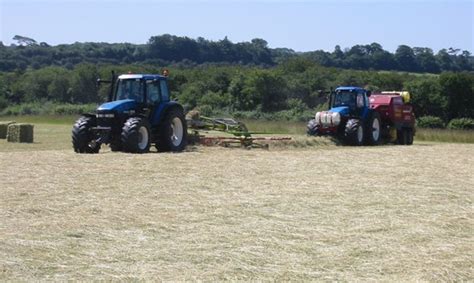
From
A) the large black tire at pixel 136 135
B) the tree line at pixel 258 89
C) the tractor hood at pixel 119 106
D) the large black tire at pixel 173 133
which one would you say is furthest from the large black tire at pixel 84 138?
the tree line at pixel 258 89

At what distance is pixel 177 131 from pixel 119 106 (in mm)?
1817

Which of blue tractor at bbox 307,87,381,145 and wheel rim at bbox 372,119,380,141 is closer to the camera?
blue tractor at bbox 307,87,381,145

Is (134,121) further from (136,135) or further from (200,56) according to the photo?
Answer: (200,56)

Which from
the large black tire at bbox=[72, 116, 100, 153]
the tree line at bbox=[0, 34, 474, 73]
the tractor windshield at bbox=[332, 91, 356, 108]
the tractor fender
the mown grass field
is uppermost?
the tree line at bbox=[0, 34, 474, 73]

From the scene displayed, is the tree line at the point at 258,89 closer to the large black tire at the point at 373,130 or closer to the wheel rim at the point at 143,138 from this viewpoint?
the large black tire at the point at 373,130

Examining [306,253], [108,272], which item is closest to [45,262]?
[108,272]

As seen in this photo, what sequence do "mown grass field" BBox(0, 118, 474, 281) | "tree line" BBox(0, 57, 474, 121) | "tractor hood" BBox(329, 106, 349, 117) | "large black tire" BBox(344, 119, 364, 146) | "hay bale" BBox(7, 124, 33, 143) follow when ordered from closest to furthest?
"mown grass field" BBox(0, 118, 474, 281)
"large black tire" BBox(344, 119, 364, 146)
"tractor hood" BBox(329, 106, 349, 117)
"hay bale" BBox(7, 124, 33, 143)
"tree line" BBox(0, 57, 474, 121)

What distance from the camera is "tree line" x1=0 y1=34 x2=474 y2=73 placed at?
103m

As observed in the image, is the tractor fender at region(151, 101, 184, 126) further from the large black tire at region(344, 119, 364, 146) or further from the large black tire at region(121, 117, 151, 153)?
the large black tire at region(344, 119, 364, 146)

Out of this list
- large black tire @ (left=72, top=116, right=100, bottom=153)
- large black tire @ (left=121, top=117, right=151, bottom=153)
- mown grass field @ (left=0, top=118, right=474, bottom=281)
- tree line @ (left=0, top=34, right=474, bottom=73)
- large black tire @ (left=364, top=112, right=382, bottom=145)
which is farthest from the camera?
tree line @ (left=0, top=34, right=474, bottom=73)

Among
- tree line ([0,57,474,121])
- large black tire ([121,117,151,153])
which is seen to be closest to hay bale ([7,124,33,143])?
large black tire ([121,117,151,153])

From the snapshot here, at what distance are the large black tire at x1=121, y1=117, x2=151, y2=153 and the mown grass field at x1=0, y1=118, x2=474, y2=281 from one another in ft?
4.98

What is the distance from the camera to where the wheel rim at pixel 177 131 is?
1888 cm

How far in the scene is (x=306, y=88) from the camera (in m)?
57.4
